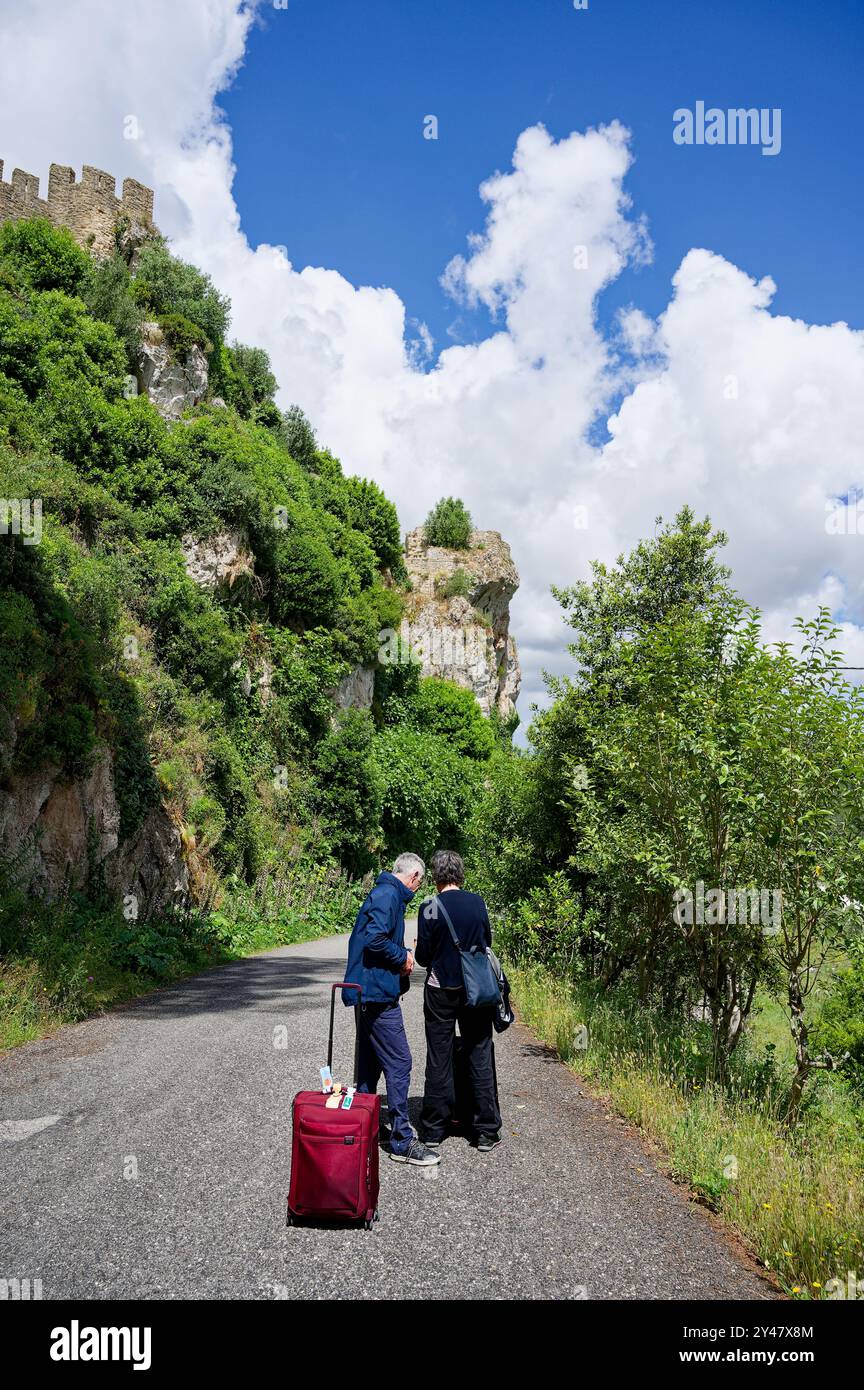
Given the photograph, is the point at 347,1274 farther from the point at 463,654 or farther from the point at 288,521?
the point at 463,654

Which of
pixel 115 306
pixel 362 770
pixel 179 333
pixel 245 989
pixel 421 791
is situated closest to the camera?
pixel 245 989

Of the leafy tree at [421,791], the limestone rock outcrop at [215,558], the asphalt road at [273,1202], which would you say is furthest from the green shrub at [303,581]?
the asphalt road at [273,1202]

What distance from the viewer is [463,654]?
155ft

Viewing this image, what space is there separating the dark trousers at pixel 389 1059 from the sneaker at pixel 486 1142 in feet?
1.69

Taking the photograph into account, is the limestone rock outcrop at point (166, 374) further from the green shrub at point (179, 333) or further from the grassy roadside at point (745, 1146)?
the grassy roadside at point (745, 1146)

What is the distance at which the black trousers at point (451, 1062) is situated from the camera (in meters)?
5.43

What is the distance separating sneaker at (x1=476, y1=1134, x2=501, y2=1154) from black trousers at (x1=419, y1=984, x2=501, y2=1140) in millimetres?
29

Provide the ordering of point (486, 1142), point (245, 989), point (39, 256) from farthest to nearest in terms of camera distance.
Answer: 1. point (39, 256)
2. point (245, 989)
3. point (486, 1142)

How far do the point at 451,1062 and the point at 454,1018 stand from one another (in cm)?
29

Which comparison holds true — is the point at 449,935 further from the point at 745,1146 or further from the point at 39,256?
the point at 39,256

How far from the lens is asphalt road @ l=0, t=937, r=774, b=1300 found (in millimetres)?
3604

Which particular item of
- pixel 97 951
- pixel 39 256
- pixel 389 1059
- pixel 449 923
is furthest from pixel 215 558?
pixel 389 1059

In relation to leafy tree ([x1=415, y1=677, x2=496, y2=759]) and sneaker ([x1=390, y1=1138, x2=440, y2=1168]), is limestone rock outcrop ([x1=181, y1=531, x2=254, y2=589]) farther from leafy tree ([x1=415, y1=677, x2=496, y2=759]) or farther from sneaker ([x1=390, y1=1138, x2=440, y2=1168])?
leafy tree ([x1=415, y1=677, x2=496, y2=759])

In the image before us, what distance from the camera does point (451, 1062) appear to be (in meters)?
5.54
